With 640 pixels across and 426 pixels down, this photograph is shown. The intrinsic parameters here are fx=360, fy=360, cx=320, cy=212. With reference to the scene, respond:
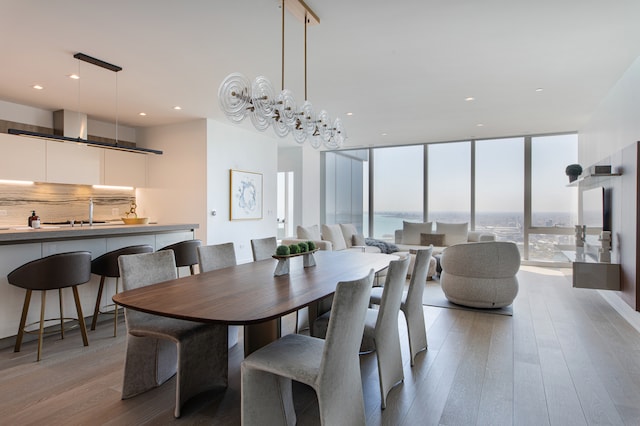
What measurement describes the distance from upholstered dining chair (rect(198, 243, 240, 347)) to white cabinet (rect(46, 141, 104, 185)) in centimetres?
394

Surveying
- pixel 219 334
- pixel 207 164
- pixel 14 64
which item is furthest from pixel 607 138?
pixel 14 64

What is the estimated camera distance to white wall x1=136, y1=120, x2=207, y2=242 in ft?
20.2

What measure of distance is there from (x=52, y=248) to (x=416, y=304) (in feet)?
10.7

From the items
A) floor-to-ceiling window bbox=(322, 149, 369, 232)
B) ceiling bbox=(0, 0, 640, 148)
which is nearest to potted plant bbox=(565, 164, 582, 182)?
ceiling bbox=(0, 0, 640, 148)

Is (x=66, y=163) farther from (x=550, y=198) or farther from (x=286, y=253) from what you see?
(x=550, y=198)

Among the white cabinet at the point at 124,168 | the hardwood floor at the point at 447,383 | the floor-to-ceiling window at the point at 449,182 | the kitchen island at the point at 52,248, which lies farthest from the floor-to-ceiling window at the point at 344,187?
the hardwood floor at the point at 447,383

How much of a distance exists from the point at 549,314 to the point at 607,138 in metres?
2.47

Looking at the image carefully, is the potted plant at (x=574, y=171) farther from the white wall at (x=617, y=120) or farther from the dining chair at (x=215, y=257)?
the dining chair at (x=215, y=257)

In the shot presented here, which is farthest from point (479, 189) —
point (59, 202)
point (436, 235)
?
point (59, 202)

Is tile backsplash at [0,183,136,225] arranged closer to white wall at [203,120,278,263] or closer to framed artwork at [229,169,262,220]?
white wall at [203,120,278,263]

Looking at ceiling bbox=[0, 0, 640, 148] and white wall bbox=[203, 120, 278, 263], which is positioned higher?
ceiling bbox=[0, 0, 640, 148]

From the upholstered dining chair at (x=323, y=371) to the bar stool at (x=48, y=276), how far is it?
2.11m

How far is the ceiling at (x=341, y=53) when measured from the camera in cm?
279

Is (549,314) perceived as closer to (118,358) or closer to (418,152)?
(118,358)
